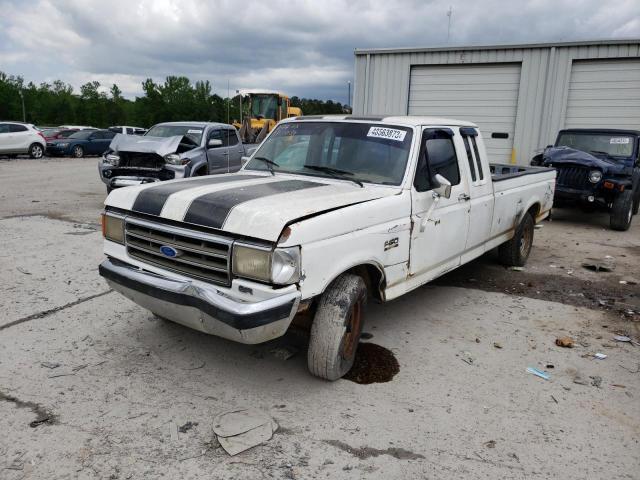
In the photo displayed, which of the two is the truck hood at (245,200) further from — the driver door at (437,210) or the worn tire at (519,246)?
the worn tire at (519,246)

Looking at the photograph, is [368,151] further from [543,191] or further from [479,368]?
[543,191]

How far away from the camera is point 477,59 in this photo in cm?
1417

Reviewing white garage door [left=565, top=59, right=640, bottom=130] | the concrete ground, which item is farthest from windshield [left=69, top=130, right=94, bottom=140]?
white garage door [left=565, top=59, right=640, bottom=130]

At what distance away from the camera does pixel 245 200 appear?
131 inches

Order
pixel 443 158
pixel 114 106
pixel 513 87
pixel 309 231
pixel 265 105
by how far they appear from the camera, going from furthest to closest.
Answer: pixel 114 106
pixel 265 105
pixel 513 87
pixel 443 158
pixel 309 231

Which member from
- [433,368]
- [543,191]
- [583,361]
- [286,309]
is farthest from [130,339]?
[543,191]

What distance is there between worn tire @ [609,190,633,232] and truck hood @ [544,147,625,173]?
0.52m

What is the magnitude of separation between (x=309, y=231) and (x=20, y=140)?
2255cm

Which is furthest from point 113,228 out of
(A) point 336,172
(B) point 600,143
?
(B) point 600,143

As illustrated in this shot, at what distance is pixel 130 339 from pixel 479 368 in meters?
2.85

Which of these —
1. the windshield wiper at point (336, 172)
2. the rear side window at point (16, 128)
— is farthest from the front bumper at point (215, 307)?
the rear side window at point (16, 128)

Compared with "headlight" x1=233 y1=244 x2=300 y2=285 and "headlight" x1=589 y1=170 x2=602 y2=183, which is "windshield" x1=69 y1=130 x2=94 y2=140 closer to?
"headlight" x1=589 y1=170 x2=602 y2=183

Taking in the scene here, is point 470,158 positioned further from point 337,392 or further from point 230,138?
point 230,138

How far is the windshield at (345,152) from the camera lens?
4203 millimetres
